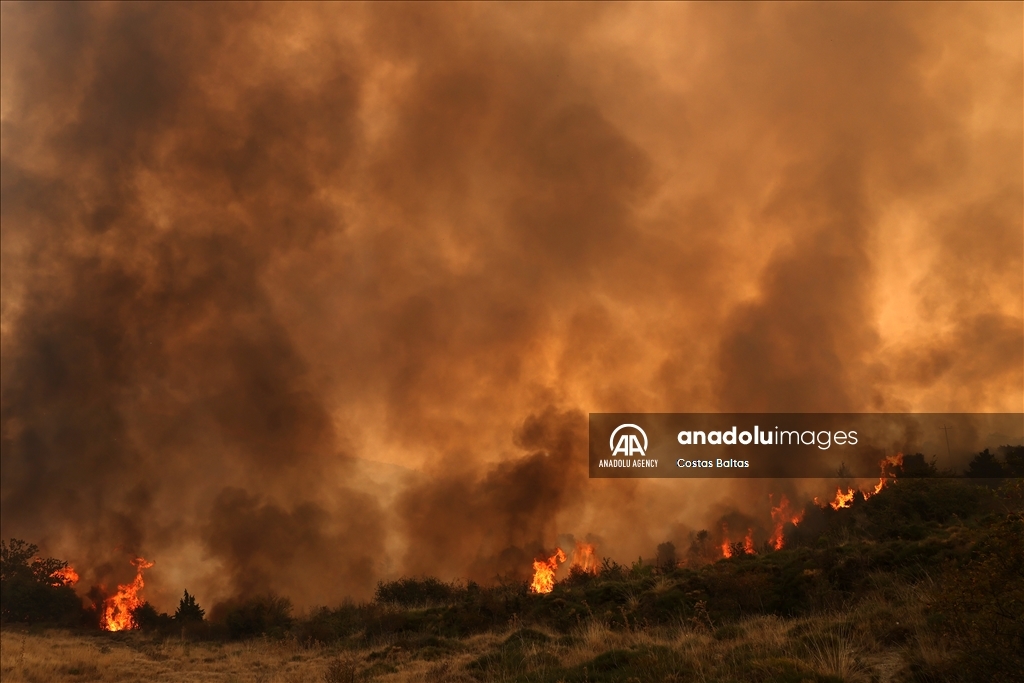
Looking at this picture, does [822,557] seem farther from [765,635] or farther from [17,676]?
[17,676]

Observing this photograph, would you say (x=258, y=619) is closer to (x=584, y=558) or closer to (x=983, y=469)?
(x=584, y=558)

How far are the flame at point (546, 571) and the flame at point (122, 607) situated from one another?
35.1 metres

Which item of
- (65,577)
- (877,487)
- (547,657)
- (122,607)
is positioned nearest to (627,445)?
(877,487)

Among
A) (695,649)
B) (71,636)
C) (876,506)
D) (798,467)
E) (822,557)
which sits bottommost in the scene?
(71,636)

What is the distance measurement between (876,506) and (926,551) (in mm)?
15367

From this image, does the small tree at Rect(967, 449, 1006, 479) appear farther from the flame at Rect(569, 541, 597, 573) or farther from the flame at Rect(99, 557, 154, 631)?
the flame at Rect(99, 557, 154, 631)

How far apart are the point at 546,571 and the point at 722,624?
3285cm

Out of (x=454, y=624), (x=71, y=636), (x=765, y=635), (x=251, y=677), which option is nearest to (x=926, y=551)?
(x=765, y=635)

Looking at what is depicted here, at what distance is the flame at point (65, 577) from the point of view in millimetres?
69062

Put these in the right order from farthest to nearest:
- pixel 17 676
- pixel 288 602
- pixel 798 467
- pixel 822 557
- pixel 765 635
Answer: pixel 798 467 → pixel 288 602 → pixel 822 557 → pixel 17 676 → pixel 765 635

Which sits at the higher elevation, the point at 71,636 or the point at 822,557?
the point at 822,557

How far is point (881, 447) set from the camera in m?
60.0

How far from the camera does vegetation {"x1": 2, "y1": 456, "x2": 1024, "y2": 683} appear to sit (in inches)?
509

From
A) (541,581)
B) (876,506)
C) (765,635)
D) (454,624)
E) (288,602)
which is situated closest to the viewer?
(765,635)
